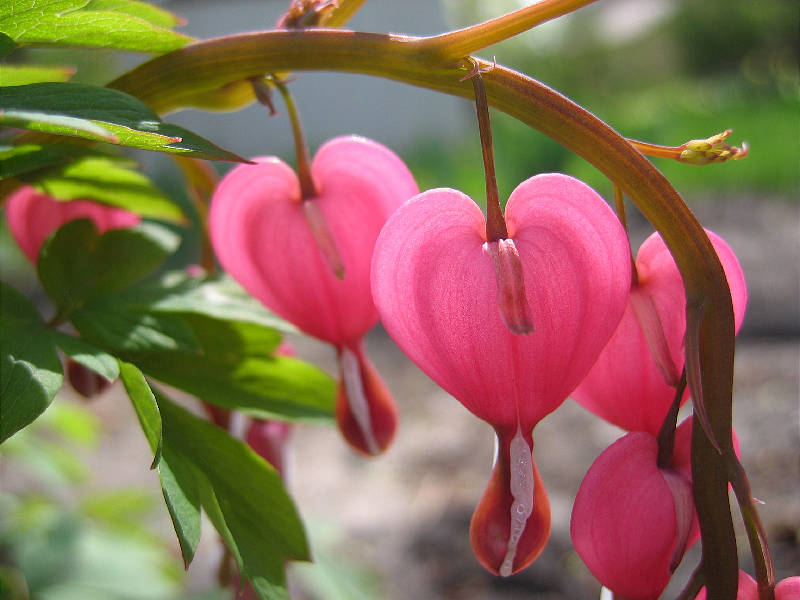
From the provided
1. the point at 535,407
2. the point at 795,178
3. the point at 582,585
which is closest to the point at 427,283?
the point at 535,407

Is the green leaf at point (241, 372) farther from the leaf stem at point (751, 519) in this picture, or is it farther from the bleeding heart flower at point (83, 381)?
the leaf stem at point (751, 519)

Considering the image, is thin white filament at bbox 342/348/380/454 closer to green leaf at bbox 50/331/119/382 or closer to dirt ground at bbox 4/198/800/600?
green leaf at bbox 50/331/119/382

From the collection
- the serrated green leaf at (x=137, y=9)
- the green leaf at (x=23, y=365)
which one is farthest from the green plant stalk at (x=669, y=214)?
the green leaf at (x=23, y=365)

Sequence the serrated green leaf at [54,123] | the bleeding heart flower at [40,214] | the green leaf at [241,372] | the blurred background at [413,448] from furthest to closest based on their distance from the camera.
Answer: the blurred background at [413,448], the bleeding heart flower at [40,214], the green leaf at [241,372], the serrated green leaf at [54,123]

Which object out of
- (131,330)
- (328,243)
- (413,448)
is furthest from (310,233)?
Result: (413,448)

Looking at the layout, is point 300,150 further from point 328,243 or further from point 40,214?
point 40,214
